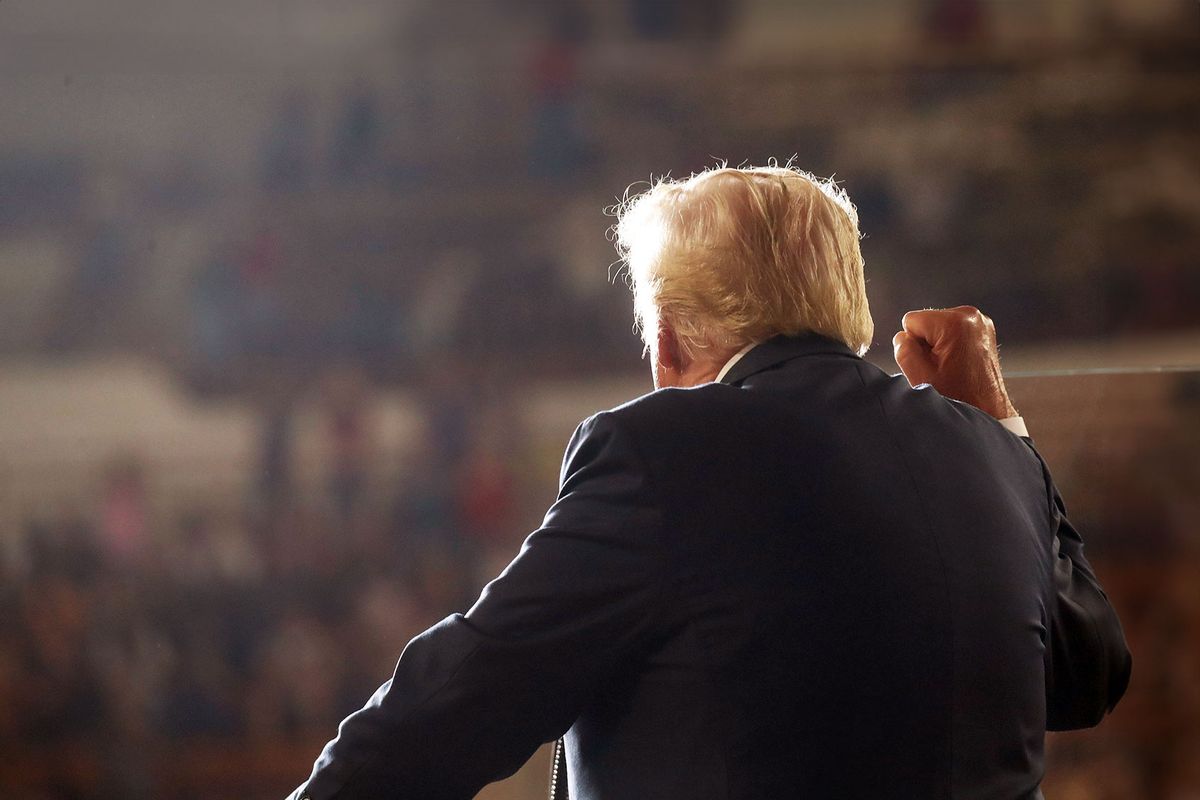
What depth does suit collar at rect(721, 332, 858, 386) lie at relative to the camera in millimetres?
858

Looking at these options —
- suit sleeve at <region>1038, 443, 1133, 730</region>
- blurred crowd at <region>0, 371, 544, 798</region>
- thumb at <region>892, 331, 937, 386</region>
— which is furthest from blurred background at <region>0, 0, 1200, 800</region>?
suit sleeve at <region>1038, 443, 1133, 730</region>

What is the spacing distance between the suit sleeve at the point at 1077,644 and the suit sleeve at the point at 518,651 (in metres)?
0.38

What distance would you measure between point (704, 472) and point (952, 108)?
6.38ft

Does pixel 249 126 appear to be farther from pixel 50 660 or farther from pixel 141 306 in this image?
pixel 50 660

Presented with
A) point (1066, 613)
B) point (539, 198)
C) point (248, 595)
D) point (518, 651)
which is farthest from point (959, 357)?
point (248, 595)

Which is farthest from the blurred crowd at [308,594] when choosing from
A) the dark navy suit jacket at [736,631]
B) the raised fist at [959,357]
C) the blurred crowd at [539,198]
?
the dark navy suit jacket at [736,631]

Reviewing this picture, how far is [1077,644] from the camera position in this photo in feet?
3.16

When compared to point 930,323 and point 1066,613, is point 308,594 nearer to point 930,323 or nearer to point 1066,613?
point 930,323

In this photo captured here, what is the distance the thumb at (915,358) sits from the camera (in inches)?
46.0

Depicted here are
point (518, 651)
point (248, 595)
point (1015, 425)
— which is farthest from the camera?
point (248, 595)

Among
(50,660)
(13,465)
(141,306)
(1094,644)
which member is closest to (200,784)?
(50,660)

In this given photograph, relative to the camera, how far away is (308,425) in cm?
238

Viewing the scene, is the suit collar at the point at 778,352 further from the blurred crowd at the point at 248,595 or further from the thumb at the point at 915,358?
the blurred crowd at the point at 248,595

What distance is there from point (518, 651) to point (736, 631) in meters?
0.14
